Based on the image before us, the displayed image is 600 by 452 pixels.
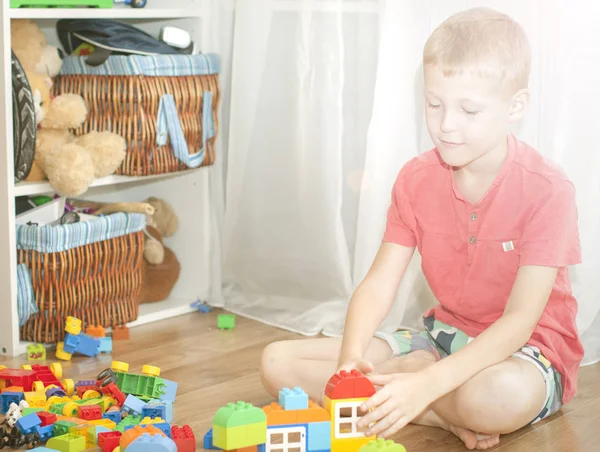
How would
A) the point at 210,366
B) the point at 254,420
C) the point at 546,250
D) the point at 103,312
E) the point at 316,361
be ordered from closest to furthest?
the point at 254,420, the point at 546,250, the point at 316,361, the point at 210,366, the point at 103,312

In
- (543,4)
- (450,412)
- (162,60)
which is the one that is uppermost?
(543,4)

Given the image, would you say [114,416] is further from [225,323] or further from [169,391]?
[225,323]

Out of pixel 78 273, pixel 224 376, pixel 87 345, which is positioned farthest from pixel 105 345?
pixel 224 376

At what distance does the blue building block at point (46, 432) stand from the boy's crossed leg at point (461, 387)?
33 centimetres

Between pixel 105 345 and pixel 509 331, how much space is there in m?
0.84

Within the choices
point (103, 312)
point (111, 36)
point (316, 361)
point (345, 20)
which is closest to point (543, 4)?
point (345, 20)

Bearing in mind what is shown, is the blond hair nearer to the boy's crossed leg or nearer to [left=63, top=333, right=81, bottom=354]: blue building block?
the boy's crossed leg

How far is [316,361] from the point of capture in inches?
57.6

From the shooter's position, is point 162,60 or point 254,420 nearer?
point 254,420

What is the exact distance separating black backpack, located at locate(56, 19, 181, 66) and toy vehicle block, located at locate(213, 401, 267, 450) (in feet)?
3.35

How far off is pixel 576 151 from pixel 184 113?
784mm

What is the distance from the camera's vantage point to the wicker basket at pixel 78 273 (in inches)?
69.5

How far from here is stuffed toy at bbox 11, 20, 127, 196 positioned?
5.88 feet

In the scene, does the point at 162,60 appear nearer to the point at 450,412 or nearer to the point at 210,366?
the point at 210,366
